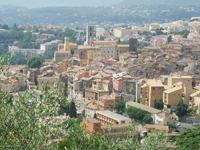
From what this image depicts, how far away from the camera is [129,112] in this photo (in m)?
23.8

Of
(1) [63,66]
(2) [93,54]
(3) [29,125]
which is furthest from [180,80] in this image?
A: (3) [29,125]

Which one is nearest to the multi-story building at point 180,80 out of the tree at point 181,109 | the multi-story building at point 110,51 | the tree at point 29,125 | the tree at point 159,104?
the tree at point 159,104

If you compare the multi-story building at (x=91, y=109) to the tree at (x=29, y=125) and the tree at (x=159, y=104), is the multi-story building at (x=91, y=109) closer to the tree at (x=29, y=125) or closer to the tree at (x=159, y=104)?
the tree at (x=159, y=104)

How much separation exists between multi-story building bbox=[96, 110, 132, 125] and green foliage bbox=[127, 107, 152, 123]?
1.69ft

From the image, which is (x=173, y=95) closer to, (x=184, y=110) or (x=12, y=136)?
(x=184, y=110)

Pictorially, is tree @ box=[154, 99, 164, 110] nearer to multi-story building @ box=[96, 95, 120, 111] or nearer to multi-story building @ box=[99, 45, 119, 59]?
multi-story building @ box=[96, 95, 120, 111]

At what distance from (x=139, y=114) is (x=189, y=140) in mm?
12691

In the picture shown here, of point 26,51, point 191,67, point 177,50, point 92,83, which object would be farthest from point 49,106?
point 26,51

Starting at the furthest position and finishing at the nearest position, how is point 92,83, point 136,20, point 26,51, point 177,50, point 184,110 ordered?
point 136,20 → point 26,51 → point 177,50 → point 92,83 → point 184,110

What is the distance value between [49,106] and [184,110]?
16.5m

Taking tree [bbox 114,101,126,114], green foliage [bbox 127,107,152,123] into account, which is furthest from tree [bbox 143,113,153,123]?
tree [bbox 114,101,126,114]

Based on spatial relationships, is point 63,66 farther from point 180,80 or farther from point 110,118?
point 110,118

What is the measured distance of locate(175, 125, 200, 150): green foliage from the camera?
10.1m

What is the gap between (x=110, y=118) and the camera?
23312 millimetres
